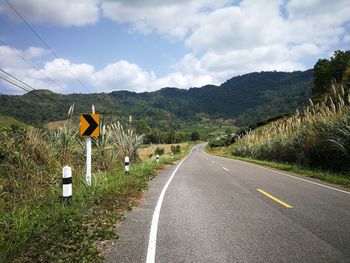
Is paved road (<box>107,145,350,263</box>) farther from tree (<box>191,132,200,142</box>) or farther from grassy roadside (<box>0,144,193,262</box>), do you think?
tree (<box>191,132,200,142</box>)

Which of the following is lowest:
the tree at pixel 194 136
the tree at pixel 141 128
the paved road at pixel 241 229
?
the paved road at pixel 241 229

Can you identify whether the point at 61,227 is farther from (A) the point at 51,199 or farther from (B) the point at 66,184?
(A) the point at 51,199

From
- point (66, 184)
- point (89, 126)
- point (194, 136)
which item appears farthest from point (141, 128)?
point (194, 136)

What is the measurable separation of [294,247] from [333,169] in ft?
43.3

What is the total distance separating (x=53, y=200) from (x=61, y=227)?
6.07ft

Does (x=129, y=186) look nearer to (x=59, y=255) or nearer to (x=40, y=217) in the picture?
(x=40, y=217)

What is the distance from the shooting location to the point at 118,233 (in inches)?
214

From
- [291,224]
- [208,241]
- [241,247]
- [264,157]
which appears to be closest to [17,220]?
[208,241]

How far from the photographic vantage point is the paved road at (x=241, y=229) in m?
4.31

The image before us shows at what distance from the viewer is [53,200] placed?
686 centimetres

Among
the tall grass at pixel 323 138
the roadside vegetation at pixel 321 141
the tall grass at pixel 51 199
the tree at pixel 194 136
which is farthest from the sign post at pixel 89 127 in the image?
the tree at pixel 194 136

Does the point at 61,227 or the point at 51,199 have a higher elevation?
the point at 51,199

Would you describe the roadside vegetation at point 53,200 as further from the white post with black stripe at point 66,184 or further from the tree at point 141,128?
the tree at point 141,128

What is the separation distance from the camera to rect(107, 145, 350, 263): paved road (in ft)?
14.1
